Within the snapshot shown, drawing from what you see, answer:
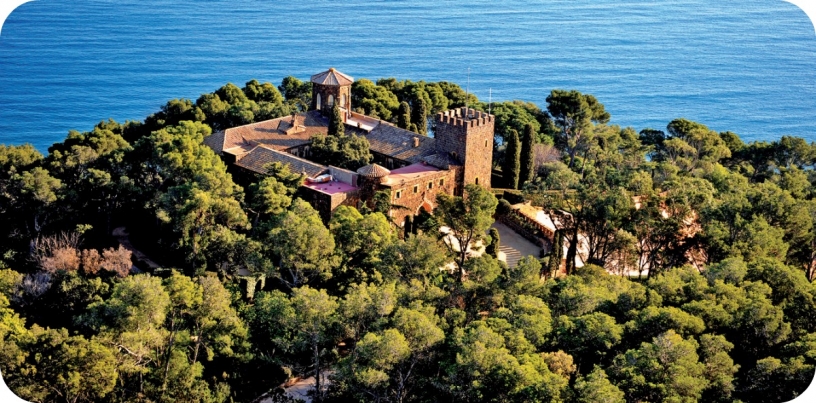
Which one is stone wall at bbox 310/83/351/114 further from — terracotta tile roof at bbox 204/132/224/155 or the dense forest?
terracotta tile roof at bbox 204/132/224/155

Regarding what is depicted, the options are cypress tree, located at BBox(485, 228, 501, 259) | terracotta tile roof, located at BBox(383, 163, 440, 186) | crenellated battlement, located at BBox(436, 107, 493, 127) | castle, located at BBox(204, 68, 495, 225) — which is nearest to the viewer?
cypress tree, located at BBox(485, 228, 501, 259)

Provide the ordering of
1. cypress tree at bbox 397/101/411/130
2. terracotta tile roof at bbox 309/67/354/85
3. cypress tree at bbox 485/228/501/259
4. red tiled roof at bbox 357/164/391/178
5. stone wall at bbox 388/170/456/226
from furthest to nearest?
cypress tree at bbox 397/101/411/130, terracotta tile roof at bbox 309/67/354/85, stone wall at bbox 388/170/456/226, red tiled roof at bbox 357/164/391/178, cypress tree at bbox 485/228/501/259

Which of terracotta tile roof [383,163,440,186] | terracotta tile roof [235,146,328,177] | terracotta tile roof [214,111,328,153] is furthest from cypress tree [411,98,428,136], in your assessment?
terracotta tile roof [235,146,328,177]

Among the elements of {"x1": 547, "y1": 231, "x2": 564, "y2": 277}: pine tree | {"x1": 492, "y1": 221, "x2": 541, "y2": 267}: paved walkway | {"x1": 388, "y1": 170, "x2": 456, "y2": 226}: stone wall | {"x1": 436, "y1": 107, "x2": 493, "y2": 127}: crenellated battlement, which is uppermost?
{"x1": 436, "y1": 107, "x2": 493, "y2": 127}: crenellated battlement

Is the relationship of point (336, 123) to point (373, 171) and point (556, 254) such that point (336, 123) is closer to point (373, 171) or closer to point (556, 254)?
point (373, 171)

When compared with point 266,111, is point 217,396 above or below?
below

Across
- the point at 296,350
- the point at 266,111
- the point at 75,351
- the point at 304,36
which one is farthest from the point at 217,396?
the point at 304,36

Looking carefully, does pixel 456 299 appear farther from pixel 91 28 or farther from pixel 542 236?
pixel 91 28

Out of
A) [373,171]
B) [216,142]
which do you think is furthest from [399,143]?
[216,142]
